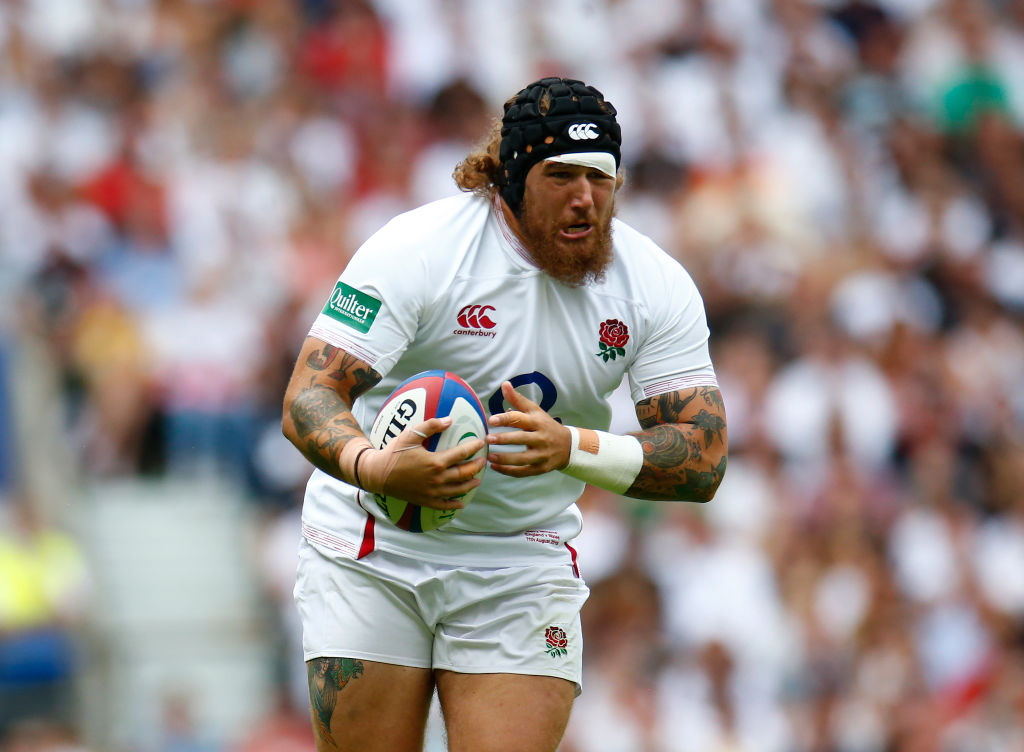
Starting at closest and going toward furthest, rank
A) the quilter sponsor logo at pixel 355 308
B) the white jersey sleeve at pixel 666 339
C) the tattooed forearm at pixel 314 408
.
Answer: the tattooed forearm at pixel 314 408 < the quilter sponsor logo at pixel 355 308 < the white jersey sleeve at pixel 666 339

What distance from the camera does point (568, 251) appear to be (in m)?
4.88

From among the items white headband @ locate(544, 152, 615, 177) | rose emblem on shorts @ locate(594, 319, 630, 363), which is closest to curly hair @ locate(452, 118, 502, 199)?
white headband @ locate(544, 152, 615, 177)

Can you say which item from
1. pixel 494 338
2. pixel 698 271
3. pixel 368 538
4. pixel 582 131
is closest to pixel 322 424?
pixel 368 538

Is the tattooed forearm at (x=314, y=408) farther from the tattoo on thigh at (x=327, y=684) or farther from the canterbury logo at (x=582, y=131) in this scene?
the canterbury logo at (x=582, y=131)

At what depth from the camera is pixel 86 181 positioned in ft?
39.2

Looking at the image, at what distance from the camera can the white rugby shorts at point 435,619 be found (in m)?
4.89

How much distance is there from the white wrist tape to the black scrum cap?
80 cm

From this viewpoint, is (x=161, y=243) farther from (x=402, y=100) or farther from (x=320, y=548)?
(x=320, y=548)

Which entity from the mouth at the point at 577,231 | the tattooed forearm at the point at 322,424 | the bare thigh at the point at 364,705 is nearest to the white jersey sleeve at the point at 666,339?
the mouth at the point at 577,231

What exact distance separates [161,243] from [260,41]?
7.52ft

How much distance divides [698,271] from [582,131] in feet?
21.9

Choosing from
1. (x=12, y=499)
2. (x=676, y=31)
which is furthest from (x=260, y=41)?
(x=12, y=499)

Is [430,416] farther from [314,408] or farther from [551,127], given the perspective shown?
[551,127]

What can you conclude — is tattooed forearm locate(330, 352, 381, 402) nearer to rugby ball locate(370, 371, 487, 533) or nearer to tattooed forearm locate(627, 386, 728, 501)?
rugby ball locate(370, 371, 487, 533)
